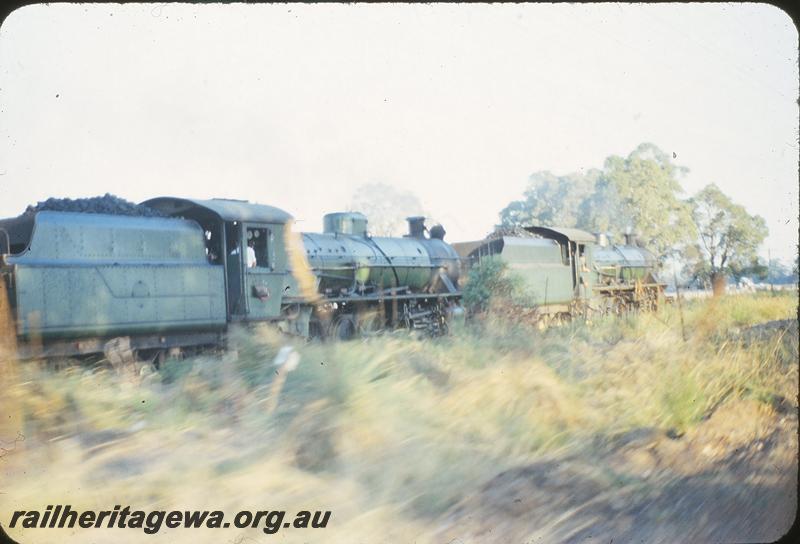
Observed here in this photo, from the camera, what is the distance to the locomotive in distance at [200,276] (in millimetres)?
7910

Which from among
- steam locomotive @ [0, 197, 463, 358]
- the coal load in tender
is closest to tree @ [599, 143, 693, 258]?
steam locomotive @ [0, 197, 463, 358]

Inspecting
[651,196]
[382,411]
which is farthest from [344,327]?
[651,196]

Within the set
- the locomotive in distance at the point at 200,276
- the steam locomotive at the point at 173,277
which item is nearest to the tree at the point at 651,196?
the locomotive in distance at the point at 200,276

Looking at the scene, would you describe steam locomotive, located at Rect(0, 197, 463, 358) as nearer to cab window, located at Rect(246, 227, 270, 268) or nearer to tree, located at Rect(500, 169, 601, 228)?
cab window, located at Rect(246, 227, 270, 268)

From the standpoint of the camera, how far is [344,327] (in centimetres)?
1298

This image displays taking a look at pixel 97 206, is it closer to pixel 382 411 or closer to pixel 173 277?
pixel 173 277

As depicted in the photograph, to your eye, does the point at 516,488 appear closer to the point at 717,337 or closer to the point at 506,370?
the point at 506,370

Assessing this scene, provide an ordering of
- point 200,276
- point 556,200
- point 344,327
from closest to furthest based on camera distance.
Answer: point 200,276, point 344,327, point 556,200

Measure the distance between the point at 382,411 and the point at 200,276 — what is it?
16.9ft

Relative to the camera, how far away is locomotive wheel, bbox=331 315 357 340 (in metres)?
12.7

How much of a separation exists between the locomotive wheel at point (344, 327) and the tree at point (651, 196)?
374 inches

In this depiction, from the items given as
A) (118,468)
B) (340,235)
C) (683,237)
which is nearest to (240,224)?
(340,235)

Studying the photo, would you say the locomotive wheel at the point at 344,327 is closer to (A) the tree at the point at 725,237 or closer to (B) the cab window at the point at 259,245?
(B) the cab window at the point at 259,245

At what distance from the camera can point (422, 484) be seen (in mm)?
4695
